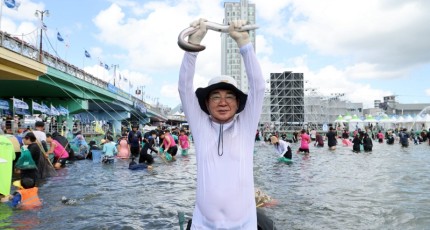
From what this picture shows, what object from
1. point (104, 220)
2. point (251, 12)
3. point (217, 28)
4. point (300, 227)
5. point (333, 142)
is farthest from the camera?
point (251, 12)

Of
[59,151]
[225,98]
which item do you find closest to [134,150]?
[59,151]

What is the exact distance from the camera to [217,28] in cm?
212

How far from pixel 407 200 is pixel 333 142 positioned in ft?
59.5

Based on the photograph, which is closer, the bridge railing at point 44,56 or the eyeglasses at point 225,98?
the eyeglasses at point 225,98

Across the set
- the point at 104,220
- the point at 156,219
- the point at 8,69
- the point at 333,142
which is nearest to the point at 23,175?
the point at 104,220

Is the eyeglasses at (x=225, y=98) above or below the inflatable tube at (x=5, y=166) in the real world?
above

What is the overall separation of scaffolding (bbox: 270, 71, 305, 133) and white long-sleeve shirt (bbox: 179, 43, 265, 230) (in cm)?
6171

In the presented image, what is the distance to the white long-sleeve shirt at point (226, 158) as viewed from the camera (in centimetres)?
210

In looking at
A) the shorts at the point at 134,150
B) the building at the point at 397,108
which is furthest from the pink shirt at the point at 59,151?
the building at the point at 397,108

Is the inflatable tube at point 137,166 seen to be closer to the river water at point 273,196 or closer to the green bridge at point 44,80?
the river water at point 273,196

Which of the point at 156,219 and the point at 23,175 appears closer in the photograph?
the point at 156,219

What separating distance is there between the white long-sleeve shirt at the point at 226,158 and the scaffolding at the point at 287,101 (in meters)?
61.7

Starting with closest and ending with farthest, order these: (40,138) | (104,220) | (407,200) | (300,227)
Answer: (300,227)
(104,220)
(407,200)
(40,138)

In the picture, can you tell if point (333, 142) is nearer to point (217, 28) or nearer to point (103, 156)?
point (103, 156)
